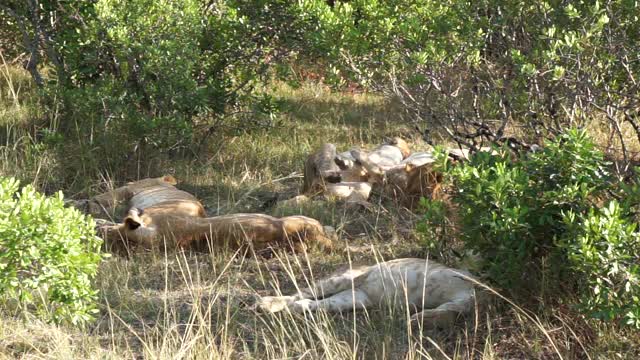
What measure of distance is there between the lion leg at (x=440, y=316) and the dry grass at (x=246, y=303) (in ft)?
0.19

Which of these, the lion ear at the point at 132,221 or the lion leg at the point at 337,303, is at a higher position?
the lion ear at the point at 132,221

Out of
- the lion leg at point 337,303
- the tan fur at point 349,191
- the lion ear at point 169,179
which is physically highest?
the lion leg at point 337,303

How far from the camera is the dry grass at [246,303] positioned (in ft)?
16.4

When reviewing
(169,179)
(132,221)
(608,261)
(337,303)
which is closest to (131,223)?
(132,221)

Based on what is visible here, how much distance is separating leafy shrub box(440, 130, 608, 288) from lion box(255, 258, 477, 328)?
0.31m

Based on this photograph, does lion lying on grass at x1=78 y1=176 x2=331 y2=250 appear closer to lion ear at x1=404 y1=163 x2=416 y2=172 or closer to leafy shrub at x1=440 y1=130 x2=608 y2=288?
lion ear at x1=404 y1=163 x2=416 y2=172

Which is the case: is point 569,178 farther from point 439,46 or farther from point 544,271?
point 439,46

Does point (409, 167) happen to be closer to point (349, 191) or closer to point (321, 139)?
point (349, 191)

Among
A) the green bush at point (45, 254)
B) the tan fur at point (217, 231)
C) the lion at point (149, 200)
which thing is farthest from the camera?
the lion at point (149, 200)

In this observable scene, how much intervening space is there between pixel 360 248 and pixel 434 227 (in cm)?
113

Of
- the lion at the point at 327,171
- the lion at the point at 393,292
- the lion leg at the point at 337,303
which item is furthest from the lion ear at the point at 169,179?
the lion leg at the point at 337,303

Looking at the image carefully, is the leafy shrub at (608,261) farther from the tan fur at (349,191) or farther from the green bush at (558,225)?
the tan fur at (349,191)

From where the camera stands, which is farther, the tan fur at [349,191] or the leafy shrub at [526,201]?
the tan fur at [349,191]

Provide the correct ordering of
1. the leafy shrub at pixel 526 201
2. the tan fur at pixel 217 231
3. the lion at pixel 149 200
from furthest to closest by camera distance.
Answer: the lion at pixel 149 200 → the tan fur at pixel 217 231 → the leafy shrub at pixel 526 201
